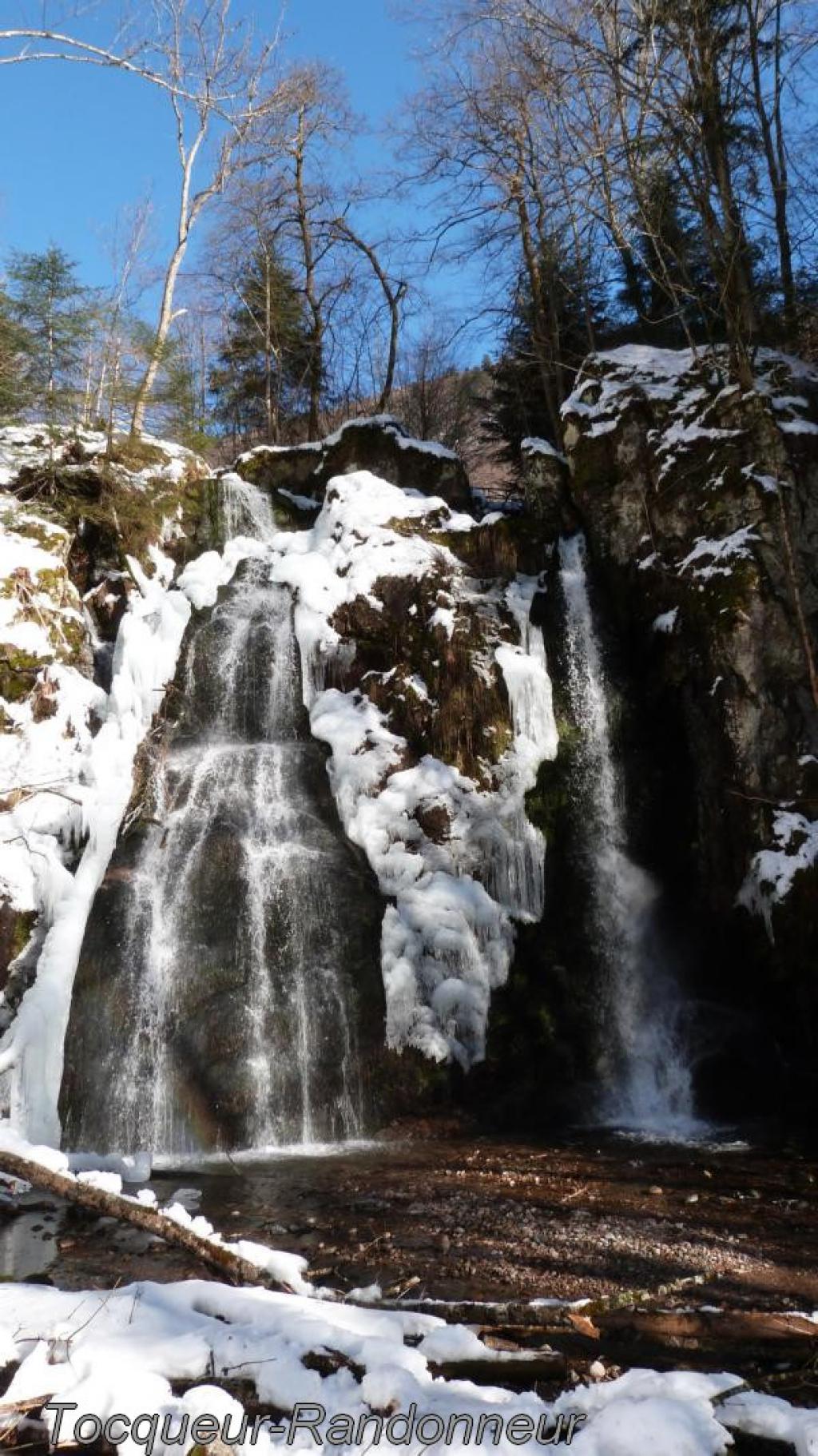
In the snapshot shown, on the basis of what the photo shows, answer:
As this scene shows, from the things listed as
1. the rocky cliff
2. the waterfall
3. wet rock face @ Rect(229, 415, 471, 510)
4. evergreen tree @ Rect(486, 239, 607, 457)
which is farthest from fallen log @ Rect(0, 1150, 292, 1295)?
evergreen tree @ Rect(486, 239, 607, 457)

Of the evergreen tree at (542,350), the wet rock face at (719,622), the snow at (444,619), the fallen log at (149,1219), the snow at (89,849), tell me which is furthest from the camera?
the evergreen tree at (542,350)

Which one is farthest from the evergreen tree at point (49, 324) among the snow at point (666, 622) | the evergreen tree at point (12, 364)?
the snow at point (666, 622)

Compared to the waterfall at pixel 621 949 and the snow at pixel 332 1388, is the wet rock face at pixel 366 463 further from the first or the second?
the snow at pixel 332 1388

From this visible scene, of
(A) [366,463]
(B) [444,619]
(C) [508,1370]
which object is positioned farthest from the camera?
(A) [366,463]

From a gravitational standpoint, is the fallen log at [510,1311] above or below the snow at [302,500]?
below

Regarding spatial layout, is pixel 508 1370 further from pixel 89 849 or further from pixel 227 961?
pixel 89 849

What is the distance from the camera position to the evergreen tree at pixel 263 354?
62.8 ft

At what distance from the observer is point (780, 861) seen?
812 cm

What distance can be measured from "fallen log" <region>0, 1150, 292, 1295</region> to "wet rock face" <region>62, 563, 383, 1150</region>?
2.71 meters

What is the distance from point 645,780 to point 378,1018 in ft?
12.8

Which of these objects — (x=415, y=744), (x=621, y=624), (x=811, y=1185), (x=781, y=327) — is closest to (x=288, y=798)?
(x=415, y=744)

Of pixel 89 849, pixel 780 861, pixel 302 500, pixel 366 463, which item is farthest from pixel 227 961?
pixel 366 463

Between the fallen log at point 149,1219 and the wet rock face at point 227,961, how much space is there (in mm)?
2708

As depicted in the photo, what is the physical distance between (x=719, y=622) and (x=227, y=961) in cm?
592
